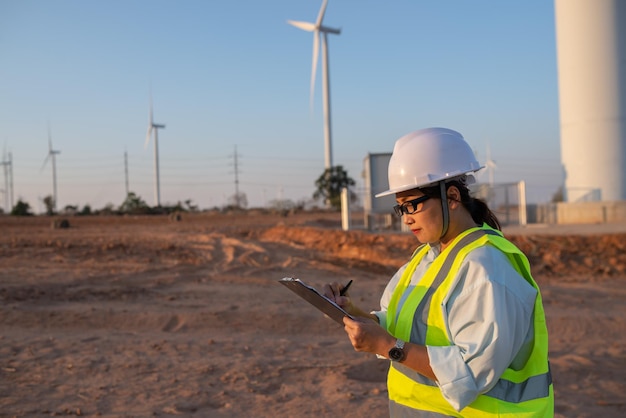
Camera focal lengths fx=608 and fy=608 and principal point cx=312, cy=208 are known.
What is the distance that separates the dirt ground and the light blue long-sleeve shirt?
10.5 feet

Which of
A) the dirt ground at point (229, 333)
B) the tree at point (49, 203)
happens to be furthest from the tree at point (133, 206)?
the dirt ground at point (229, 333)

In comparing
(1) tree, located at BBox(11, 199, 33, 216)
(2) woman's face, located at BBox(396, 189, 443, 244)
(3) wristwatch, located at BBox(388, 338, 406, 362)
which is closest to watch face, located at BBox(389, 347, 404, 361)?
(3) wristwatch, located at BBox(388, 338, 406, 362)

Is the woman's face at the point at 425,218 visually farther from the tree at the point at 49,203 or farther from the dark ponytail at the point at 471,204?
the tree at the point at 49,203

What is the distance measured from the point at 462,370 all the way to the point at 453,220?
0.58 m

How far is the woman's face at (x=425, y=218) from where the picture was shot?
2.21 m

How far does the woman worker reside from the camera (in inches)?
72.4

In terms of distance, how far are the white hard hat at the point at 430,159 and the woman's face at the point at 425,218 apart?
57mm

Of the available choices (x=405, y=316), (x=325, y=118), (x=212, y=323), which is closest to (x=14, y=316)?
(x=212, y=323)

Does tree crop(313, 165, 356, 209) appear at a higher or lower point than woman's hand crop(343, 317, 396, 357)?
higher

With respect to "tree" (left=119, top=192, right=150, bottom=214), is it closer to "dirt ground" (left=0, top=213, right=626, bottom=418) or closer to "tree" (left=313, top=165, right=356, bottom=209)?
"tree" (left=313, top=165, right=356, bottom=209)

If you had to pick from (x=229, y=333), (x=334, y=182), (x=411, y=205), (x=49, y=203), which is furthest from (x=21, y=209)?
(x=411, y=205)

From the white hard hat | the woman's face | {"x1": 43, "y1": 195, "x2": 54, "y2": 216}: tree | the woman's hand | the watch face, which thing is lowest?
the watch face

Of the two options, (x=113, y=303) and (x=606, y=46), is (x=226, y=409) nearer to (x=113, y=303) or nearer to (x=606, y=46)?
(x=113, y=303)

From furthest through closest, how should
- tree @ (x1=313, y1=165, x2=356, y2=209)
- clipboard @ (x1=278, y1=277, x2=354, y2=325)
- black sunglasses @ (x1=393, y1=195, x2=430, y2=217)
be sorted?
tree @ (x1=313, y1=165, x2=356, y2=209) < black sunglasses @ (x1=393, y1=195, x2=430, y2=217) < clipboard @ (x1=278, y1=277, x2=354, y2=325)
